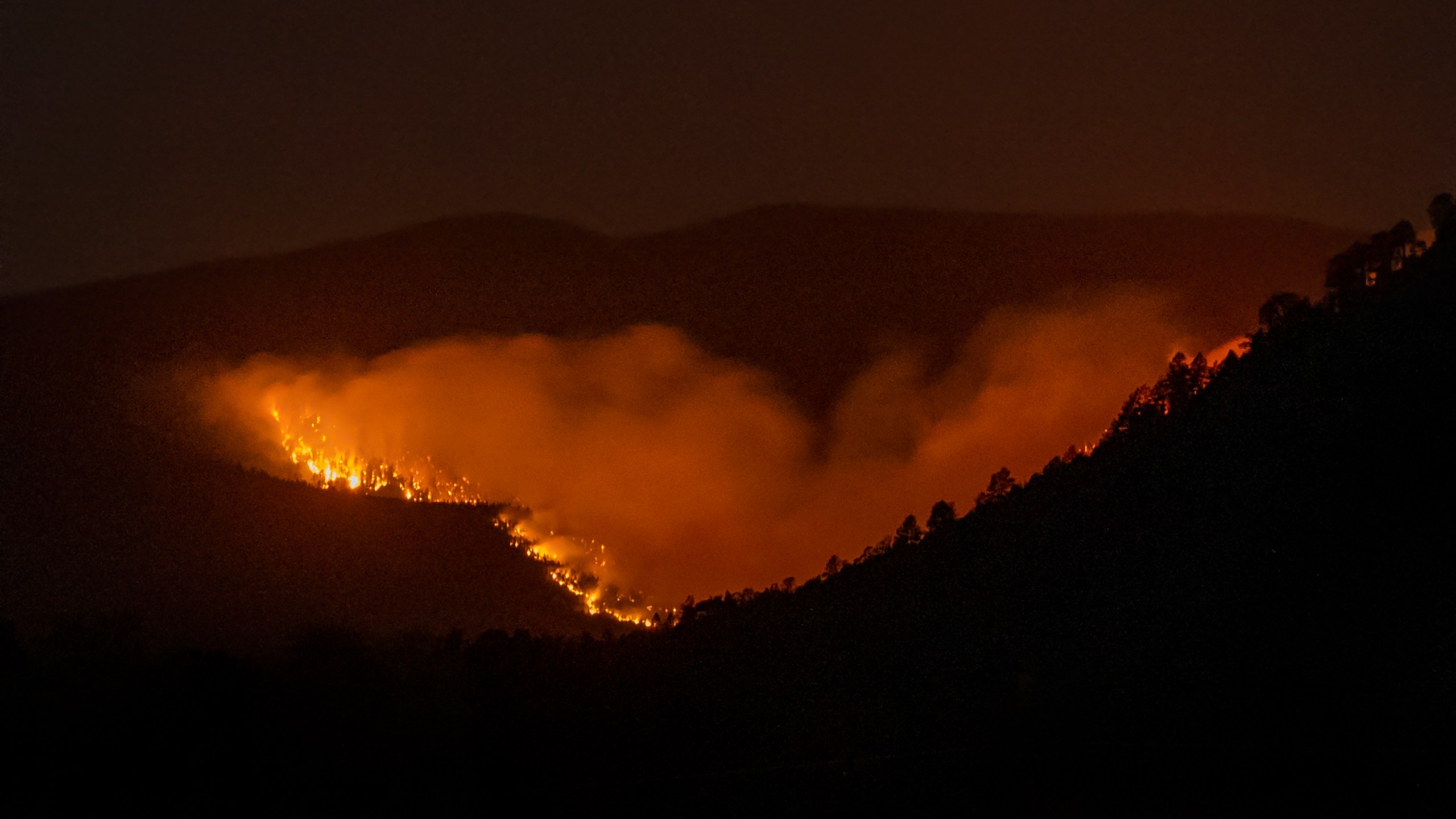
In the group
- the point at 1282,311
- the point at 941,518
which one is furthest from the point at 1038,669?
the point at 1282,311

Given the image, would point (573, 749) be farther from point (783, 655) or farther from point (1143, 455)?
point (1143, 455)

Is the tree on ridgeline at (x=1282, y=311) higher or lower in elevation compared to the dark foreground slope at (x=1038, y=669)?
higher

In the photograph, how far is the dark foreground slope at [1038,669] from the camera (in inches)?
412

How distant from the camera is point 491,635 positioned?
13.3 metres

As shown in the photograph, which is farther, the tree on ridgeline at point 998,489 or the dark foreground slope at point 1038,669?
the tree on ridgeline at point 998,489

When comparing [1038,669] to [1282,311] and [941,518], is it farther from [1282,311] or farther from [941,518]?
[1282,311]

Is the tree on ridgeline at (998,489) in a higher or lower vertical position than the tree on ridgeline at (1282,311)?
lower

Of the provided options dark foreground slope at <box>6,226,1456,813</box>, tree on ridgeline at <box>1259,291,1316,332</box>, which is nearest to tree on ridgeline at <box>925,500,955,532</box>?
dark foreground slope at <box>6,226,1456,813</box>

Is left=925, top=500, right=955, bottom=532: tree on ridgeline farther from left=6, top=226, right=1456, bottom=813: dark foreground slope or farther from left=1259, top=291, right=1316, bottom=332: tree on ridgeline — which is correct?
left=1259, top=291, right=1316, bottom=332: tree on ridgeline

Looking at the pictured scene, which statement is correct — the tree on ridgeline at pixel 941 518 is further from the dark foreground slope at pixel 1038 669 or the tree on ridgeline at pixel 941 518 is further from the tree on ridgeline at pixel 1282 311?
the tree on ridgeline at pixel 1282 311

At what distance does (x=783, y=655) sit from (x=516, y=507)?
852cm

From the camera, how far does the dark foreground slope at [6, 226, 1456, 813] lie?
10.5 meters

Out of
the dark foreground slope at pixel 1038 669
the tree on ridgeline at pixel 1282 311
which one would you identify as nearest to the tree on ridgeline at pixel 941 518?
the dark foreground slope at pixel 1038 669

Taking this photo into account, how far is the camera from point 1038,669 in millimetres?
12172
